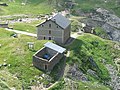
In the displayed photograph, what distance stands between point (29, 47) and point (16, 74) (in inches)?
603

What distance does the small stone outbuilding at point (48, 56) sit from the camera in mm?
90188

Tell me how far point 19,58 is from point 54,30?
64.5 ft

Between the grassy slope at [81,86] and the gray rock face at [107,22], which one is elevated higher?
the grassy slope at [81,86]

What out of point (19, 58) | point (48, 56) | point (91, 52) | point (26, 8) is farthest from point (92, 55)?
point (26, 8)

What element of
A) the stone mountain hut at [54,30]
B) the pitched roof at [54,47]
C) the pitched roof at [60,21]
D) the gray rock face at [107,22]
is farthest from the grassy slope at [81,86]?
the gray rock face at [107,22]

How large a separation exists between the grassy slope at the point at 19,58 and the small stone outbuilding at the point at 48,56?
1995 millimetres

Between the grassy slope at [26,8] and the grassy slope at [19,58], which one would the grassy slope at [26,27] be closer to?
the grassy slope at [19,58]

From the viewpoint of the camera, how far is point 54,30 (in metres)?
108

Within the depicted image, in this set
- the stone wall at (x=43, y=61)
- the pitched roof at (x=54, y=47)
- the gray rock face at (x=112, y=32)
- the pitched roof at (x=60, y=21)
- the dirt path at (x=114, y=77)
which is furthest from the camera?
the gray rock face at (x=112, y=32)

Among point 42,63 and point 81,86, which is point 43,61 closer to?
point 42,63

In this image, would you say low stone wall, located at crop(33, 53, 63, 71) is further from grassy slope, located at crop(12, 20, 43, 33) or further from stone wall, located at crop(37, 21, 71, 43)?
grassy slope, located at crop(12, 20, 43, 33)

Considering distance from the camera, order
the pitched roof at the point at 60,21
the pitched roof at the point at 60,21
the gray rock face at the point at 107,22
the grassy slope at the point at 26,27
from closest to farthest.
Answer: the pitched roof at the point at 60,21, the pitched roof at the point at 60,21, the grassy slope at the point at 26,27, the gray rock face at the point at 107,22

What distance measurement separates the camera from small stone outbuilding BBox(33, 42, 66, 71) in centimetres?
9019

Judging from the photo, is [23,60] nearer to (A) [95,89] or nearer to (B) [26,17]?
(A) [95,89]
